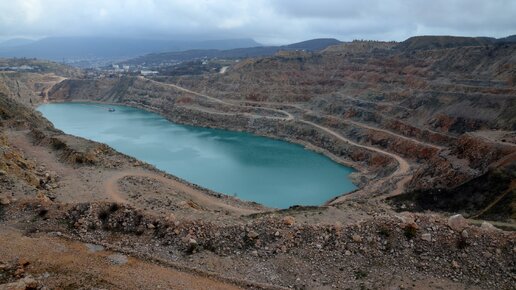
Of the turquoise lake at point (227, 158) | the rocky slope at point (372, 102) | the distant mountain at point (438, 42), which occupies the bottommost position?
the turquoise lake at point (227, 158)

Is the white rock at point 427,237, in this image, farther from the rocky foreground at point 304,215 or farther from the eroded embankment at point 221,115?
the eroded embankment at point 221,115

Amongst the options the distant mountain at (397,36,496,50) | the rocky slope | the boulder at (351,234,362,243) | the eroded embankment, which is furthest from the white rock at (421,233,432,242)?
the distant mountain at (397,36,496,50)

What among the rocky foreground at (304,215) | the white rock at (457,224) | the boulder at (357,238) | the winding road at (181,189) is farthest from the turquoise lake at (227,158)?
the white rock at (457,224)

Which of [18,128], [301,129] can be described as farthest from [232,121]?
[18,128]

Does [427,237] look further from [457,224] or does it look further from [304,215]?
[304,215]

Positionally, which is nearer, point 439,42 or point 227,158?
point 227,158

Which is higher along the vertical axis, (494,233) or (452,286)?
(494,233)

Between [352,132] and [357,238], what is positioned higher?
Result: [357,238]

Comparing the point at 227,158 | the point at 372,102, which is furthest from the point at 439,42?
the point at 227,158

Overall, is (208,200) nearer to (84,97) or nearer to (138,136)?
(138,136)
